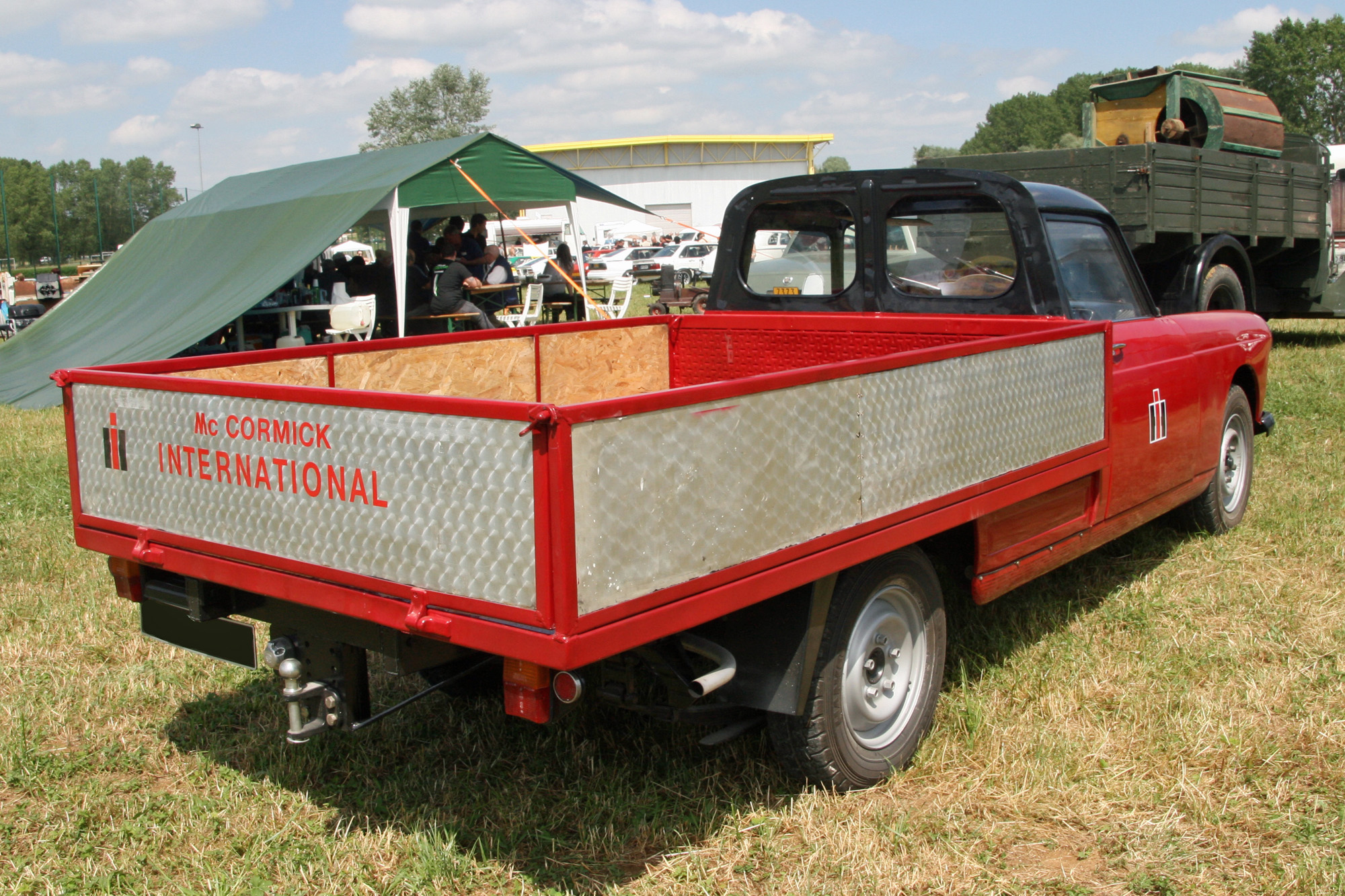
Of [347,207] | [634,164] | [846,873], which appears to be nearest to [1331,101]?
[634,164]

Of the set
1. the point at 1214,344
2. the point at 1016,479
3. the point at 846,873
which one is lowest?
Result: the point at 846,873

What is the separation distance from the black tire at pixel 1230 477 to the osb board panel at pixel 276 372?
4034mm

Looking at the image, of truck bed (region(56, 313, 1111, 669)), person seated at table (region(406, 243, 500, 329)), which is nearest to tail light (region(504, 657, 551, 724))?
truck bed (region(56, 313, 1111, 669))

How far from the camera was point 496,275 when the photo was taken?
1361cm

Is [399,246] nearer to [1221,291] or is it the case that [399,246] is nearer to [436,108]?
[1221,291]

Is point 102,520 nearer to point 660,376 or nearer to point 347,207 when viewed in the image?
point 660,376

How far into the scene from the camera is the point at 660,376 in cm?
510

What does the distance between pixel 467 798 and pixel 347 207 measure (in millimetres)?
9236

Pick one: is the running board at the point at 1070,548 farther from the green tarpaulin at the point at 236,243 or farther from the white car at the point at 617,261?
the white car at the point at 617,261

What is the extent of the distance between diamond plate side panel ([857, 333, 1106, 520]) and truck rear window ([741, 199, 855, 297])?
121 centimetres

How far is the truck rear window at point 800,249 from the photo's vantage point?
4688mm

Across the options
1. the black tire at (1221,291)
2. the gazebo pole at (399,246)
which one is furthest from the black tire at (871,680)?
the gazebo pole at (399,246)

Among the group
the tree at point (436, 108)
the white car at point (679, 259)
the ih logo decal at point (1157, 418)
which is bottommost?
the ih logo decal at point (1157, 418)

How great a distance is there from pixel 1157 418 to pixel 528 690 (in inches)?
123
